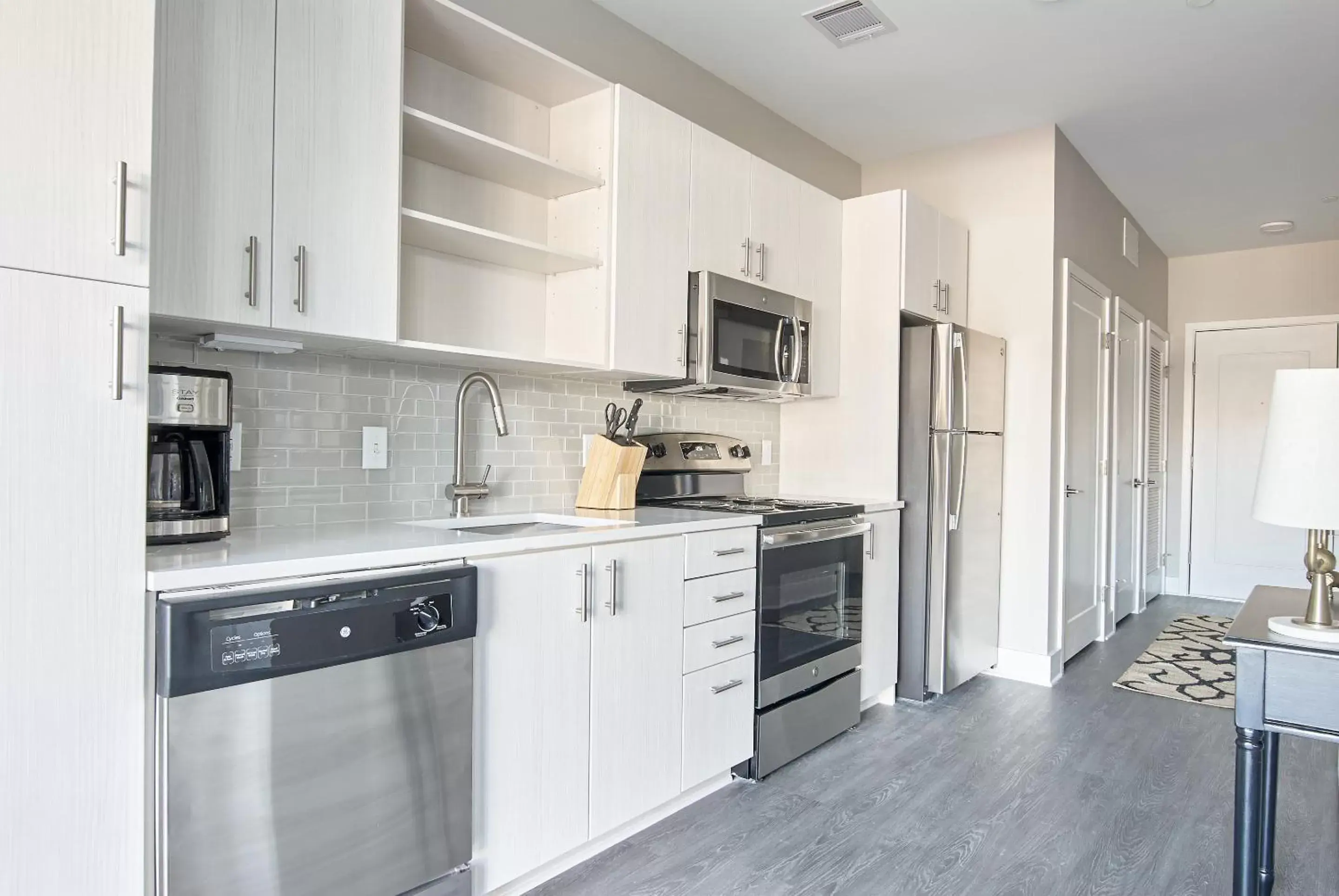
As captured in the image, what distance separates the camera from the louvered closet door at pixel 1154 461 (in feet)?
19.6

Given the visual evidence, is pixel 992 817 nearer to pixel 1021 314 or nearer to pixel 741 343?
pixel 741 343

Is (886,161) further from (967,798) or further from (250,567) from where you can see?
(250,567)

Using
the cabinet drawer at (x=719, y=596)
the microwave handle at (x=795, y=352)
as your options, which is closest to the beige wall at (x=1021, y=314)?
the microwave handle at (x=795, y=352)

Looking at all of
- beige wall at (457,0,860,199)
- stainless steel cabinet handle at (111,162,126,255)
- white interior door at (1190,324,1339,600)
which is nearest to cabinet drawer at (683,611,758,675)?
stainless steel cabinet handle at (111,162,126,255)

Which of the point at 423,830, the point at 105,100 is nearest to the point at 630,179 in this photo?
the point at 105,100

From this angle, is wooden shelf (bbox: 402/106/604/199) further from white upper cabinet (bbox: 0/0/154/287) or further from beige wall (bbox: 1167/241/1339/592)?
beige wall (bbox: 1167/241/1339/592)

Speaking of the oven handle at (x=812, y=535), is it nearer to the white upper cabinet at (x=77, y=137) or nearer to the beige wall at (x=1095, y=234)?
the beige wall at (x=1095, y=234)

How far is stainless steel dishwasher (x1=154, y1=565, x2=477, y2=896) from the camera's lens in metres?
1.40

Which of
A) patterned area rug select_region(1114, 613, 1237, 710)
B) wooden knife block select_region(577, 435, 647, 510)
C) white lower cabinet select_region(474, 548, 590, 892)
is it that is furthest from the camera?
patterned area rug select_region(1114, 613, 1237, 710)

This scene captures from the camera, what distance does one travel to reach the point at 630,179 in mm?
2693

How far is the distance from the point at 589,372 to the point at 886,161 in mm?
2680

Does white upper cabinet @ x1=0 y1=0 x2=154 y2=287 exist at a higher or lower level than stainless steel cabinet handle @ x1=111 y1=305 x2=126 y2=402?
higher

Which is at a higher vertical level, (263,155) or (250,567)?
(263,155)

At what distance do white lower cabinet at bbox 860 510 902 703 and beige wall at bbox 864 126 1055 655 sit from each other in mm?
836
